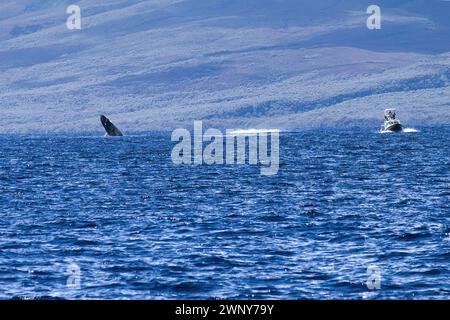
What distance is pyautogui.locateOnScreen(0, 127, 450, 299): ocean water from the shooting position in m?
29.9

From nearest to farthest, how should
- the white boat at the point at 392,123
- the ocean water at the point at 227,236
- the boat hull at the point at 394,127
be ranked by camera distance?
the ocean water at the point at 227,236, the white boat at the point at 392,123, the boat hull at the point at 394,127

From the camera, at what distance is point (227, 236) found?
40375mm

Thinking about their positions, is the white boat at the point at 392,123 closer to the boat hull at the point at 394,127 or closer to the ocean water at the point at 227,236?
the boat hull at the point at 394,127

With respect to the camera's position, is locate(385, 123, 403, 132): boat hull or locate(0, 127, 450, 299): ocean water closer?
locate(0, 127, 450, 299): ocean water

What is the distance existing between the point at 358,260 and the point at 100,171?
53.0m

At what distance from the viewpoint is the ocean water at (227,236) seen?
29.9 metres

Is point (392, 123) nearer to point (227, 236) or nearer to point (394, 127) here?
point (394, 127)

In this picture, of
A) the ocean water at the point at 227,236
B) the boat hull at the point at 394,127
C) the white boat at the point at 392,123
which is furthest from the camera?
the boat hull at the point at 394,127

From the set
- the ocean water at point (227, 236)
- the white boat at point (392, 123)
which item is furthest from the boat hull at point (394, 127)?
the ocean water at point (227, 236)

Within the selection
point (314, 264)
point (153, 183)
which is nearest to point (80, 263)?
point (314, 264)

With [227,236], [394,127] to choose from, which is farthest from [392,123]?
[227,236]

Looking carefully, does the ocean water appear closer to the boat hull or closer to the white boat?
the white boat

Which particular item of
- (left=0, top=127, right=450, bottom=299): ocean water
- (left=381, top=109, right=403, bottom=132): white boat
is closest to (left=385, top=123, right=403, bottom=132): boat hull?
(left=381, top=109, right=403, bottom=132): white boat
